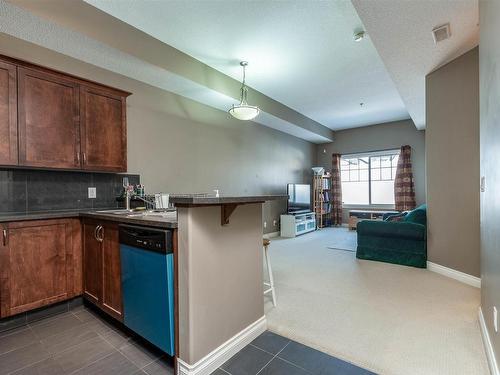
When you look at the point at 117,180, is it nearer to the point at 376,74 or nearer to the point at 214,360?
the point at 214,360

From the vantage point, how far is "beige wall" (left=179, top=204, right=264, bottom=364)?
146 cm

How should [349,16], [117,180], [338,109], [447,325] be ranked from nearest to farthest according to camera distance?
[447,325] < [349,16] < [117,180] < [338,109]

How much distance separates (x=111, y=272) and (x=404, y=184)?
6.87 metres

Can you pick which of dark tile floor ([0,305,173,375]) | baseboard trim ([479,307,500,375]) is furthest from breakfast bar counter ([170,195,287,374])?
baseboard trim ([479,307,500,375])

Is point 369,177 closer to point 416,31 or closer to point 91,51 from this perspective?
point 416,31

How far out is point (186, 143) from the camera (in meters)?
4.13

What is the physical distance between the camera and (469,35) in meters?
2.68

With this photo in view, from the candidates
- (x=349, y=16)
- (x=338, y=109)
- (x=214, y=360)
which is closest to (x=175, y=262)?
(x=214, y=360)

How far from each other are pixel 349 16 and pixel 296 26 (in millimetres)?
547

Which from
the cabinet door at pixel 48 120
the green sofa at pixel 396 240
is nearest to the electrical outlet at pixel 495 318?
the green sofa at pixel 396 240

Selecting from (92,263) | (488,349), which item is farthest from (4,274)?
(488,349)

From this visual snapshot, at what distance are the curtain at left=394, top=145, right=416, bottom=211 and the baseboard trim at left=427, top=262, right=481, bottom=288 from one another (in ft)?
11.5

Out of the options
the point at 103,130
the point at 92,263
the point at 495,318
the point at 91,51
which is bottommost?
the point at 495,318

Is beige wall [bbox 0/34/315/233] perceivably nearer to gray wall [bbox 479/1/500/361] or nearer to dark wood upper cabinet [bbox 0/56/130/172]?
dark wood upper cabinet [bbox 0/56/130/172]
